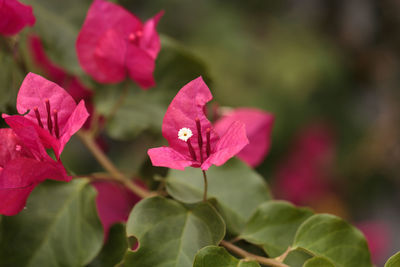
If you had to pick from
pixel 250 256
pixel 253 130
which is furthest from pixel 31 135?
pixel 253 130

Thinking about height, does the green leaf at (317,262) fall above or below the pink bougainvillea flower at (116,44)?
below

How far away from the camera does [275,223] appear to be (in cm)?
53

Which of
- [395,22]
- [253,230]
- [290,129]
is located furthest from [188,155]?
[395,22]

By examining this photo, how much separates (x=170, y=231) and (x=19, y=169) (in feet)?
0.53

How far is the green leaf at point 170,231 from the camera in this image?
456mm

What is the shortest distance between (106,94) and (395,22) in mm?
1638

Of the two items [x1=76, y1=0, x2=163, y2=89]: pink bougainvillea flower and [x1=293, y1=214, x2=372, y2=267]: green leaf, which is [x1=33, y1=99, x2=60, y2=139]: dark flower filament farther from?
[x1=293, y1=214, x2=372, y2=267]: green leaf

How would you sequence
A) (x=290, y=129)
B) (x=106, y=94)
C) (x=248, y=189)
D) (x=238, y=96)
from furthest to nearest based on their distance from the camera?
(x=290, y=129)
(x=238, y=96)
(x=106, y=94)
(x=248, y=189)

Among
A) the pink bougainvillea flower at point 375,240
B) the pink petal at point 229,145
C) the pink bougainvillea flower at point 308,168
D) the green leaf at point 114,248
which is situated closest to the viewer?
the pink petal at point 229,145

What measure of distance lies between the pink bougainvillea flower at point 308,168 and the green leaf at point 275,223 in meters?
1.14

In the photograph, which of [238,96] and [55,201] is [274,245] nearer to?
[55,201]

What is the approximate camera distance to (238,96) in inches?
70.7

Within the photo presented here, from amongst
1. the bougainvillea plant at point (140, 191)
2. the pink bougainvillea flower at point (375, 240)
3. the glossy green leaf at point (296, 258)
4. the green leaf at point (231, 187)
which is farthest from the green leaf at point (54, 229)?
the pink bougainvillea flower at point (375, 240)

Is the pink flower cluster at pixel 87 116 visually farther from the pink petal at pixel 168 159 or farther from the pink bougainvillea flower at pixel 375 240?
the pink bougainvillea flower at pixel 375 240
